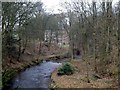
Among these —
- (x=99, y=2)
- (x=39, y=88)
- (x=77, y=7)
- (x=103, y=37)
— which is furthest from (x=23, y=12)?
(x=39, y=88)

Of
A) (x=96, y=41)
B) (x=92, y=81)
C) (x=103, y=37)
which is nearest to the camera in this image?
(x=92, y=81)

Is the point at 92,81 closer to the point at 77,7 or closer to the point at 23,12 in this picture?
the point at 77,7

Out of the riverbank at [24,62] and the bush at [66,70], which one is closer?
the riverbank at [24,62]

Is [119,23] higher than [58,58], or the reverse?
[119,23]

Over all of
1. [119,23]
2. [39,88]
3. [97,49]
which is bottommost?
[39,88]

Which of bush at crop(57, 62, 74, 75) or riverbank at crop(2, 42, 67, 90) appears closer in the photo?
riverbank at crop(2, 42, 67, 90)

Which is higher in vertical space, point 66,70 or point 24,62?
point 66,70

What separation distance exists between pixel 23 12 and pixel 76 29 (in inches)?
452

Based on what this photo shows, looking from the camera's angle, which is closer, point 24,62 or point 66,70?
point 66,70

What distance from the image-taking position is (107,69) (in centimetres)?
1917

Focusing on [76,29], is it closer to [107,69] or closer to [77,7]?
[77,7]

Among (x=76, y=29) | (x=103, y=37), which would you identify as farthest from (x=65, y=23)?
(x=103, y=37)

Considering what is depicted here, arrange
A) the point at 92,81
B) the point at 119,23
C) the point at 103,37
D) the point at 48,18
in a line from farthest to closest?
the point at 48,18 < the point at 103,37 < the point at 119,23 < the point at 92,81

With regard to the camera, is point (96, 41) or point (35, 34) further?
point (35, 34)
